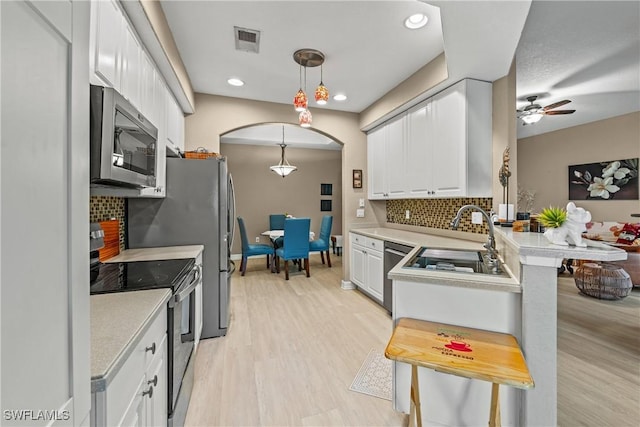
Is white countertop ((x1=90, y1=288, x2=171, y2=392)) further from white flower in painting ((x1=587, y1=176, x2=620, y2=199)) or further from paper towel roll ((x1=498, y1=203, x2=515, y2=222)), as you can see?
white flower in painting ((x1=587, y1=176, x2=620, y2=199))

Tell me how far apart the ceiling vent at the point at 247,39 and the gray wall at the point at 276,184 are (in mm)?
4212

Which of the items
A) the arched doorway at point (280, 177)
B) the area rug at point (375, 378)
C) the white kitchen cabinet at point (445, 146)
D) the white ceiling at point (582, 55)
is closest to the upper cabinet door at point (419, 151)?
the white kitchen cabinet at point (445, 146)

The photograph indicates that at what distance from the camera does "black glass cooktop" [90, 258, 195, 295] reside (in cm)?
142

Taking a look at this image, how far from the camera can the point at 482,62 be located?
2307mm

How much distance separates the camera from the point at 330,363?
7.47 ft

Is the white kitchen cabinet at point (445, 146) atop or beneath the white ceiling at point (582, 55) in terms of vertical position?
beneath

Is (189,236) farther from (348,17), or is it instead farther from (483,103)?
Result: (483,103)

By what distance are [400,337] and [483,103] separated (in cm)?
240

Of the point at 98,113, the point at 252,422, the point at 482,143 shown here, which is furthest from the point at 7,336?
the point at 482,143

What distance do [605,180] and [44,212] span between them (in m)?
7.17

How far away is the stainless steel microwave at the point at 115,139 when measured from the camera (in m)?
1.14

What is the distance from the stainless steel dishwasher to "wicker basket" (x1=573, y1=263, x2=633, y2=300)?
3.04m

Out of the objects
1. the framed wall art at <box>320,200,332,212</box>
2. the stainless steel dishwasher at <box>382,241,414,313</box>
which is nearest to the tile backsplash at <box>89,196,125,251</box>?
the stainless steel dishwasher at <box>382,241,414,313</box>

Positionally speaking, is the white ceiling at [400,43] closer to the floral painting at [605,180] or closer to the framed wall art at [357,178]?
the framed wall art at [357,178]
